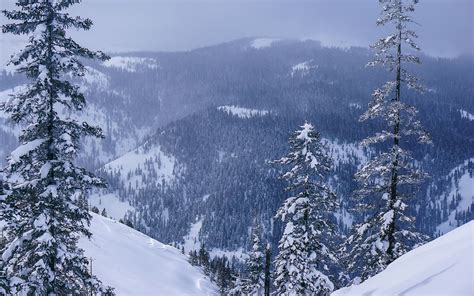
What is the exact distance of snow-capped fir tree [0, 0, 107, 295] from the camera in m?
13.0

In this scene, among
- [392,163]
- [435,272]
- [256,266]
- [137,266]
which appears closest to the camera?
[435,272]

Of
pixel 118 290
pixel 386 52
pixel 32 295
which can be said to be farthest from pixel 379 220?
pixel 118 290

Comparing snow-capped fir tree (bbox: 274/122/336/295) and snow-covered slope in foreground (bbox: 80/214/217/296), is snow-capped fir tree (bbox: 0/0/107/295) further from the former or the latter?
snow-covered slope in foreground (bbox: 80/214/217/296)

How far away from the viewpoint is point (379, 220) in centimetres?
1919

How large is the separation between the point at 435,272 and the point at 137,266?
61.7 metres

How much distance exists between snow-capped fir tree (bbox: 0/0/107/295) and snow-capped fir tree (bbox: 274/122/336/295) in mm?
10667

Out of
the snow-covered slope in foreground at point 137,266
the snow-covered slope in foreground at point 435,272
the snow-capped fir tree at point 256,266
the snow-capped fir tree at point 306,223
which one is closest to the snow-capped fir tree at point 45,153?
the snow-covered slope in foreground at point 435,272

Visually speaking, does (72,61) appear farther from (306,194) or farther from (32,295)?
(306,194)

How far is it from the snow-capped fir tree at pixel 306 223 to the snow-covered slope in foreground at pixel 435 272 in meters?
7.93

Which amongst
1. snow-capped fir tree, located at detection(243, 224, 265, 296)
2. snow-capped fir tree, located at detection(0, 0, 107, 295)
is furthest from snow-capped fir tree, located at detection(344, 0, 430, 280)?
snow-capped fir tree, located at detection(243, 224, 265, 296)

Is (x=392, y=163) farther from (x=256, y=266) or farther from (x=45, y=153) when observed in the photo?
(x=256, y=266)

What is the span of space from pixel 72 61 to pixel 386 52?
1281cm

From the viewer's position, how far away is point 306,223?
22266mm

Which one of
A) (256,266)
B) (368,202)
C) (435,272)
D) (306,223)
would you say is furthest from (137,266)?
(435,272)
